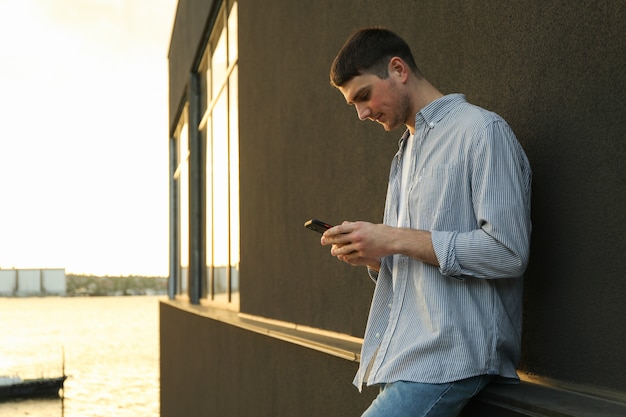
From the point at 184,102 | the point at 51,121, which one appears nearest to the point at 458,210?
the point at 184,102

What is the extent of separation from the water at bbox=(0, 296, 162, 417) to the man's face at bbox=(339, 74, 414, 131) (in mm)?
39760

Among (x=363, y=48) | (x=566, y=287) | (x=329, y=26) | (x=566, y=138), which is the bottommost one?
(x=566, y=287)

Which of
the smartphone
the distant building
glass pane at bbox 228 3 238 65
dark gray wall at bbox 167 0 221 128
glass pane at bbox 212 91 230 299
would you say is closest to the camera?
the smartphone

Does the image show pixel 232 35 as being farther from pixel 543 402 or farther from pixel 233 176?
pixel 543 402

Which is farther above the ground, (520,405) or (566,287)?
(566,287)

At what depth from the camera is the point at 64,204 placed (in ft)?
186

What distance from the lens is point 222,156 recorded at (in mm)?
8891

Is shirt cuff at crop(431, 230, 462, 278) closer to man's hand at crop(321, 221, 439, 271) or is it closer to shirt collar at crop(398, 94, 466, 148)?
man's hand at crop(321, 221, 439, 271)

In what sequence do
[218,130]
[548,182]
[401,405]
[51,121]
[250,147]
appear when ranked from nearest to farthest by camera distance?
[401,405], [548,182], [250,147], [218,130], [51,121]

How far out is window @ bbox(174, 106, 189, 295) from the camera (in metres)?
13.8

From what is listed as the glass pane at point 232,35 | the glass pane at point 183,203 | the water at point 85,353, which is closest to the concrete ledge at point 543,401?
the glass pane at point 232,35

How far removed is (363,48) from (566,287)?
87 centimetres

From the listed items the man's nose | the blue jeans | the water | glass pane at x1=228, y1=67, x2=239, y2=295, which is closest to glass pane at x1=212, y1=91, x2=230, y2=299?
glass pane at x1=228, y1=67, x2=239, y2=295

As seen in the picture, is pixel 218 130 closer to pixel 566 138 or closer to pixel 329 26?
pixel 329 26
